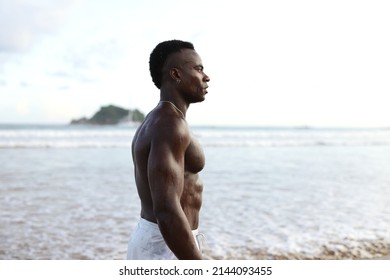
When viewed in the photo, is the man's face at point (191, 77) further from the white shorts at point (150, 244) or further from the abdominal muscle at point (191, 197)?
the white shorts at point (150, 244)

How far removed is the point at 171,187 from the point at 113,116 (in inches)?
1803

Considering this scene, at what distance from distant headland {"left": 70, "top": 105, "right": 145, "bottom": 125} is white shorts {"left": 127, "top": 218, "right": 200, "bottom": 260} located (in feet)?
145

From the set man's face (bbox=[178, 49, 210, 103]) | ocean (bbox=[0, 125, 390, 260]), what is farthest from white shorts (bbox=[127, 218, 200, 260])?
ocean (bbox=[0, 125, 390, 260])

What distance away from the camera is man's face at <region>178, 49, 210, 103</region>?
1.64 meters

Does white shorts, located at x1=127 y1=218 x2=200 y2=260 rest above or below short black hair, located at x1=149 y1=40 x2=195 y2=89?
below

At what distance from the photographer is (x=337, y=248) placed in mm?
4402

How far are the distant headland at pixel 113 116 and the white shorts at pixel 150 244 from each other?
44.3 metres

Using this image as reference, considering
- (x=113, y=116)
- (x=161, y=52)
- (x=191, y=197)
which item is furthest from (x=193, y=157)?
(x=113, y=116)

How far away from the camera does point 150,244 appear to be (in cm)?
167

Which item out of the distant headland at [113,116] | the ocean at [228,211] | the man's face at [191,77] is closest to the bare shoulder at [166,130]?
the man's face at [191,77]

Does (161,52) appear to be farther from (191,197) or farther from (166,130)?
(191,197)

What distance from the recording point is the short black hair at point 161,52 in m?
1.66

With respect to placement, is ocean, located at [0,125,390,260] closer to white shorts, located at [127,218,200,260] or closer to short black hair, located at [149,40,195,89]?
white shorts, located at [127,218,200,260]
